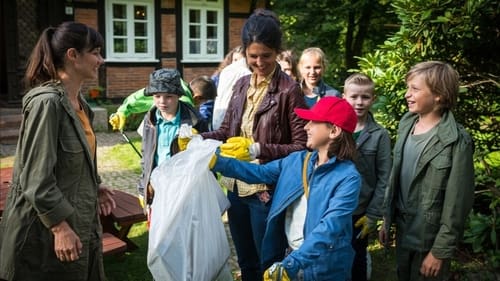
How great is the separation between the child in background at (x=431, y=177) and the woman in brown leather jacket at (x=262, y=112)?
609mm

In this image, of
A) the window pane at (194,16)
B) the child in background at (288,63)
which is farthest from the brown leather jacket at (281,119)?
the window pane at (194,16)

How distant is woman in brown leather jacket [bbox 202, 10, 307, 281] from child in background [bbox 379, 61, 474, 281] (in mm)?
609

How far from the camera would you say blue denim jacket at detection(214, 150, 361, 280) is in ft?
7.20

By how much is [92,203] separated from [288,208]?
0.99 meters

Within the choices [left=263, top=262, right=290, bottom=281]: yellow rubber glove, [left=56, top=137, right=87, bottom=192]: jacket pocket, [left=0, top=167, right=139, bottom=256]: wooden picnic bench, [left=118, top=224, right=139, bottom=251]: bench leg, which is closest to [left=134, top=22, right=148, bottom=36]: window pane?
[left=0, top=167, right=139, bottom=256]: wooden picnic bench

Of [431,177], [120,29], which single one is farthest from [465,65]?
[120,29]

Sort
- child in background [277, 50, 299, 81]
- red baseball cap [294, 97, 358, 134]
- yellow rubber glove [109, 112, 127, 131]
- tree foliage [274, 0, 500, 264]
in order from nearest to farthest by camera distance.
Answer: red baseball cap [294, 97, 358, 134], tree foliage [274, 0, 500, 264], yellow rubber glove [109, 112, 127, 131], child in background [277, 50, 299, 81]

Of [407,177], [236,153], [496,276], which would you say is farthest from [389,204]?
[496,276]

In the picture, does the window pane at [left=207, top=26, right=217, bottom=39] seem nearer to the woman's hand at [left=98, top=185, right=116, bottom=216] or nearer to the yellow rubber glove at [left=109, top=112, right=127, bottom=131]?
the yellow rubber glove at [left=109, top=112, right=127, bottom=131]

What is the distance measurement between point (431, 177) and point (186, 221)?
1.32 meters

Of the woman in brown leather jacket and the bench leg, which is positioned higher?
the woman in brown leather jacket

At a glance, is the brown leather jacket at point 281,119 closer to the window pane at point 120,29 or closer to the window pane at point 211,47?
the window pane at point 120,29

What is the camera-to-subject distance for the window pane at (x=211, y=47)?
1560 cm

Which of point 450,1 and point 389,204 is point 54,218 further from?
point 450,1
